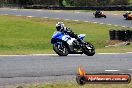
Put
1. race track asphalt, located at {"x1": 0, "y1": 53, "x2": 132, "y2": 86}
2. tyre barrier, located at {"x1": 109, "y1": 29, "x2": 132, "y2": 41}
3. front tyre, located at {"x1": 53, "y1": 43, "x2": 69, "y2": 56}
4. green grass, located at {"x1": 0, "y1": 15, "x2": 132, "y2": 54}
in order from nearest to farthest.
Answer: race track asphalt, located at {"x1": 0, "y1": 53, "x2": 132, "y2": 86} → front tyre, located at {"x1": 53, "y1": 43, "x2": 69, "y2": 56} → tyre barrier, located at {"x1": 109, "y1": 29, "x2": 132, "y2": 41} → green grass, located at {"x1": 0, "y1": 15, "x2": 132, "y2": 54}

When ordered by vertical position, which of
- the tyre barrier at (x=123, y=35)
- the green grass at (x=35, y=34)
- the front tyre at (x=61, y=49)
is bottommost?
the green grass at (x=35, y=34)

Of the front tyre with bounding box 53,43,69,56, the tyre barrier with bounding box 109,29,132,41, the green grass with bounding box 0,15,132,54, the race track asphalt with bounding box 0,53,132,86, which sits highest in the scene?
the race track asphalt with bounding box 0,53,132,86

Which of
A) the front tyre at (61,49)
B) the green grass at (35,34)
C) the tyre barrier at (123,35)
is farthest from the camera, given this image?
the green grass at (35,34)

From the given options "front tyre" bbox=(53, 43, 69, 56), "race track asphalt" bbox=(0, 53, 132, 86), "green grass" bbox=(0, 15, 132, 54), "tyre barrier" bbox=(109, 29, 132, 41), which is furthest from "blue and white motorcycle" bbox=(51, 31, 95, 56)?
"tyre barrier" bbox=(109, 29, 132, 41)

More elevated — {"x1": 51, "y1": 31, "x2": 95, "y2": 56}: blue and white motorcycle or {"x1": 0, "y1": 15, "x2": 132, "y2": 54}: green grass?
{"x1": 51, "y1": 31, "x2": 95, "y2": 56}: blue and white motorcycle

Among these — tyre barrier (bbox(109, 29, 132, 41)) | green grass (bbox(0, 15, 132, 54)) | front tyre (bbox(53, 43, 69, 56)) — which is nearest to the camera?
front tyre (bbox(53, 43, 69, 56))

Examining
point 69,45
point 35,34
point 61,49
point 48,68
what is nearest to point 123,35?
point 35,34

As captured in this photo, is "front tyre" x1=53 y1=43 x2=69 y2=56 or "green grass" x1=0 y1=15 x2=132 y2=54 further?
"green grass" x1=0 y1=15 x2=132 y2=54

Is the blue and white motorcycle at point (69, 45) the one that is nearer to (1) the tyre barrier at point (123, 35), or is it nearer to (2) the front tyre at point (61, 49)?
(2) the front tyre at point (61, 49)

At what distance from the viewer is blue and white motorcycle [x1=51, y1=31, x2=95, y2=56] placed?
16203mm

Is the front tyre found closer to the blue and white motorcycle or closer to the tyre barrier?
the blue and white motorcycle

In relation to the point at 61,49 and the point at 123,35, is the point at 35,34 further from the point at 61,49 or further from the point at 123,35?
the point at 61,49

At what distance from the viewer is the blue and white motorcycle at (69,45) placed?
53.2ft

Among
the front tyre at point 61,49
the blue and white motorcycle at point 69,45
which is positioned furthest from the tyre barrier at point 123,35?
the front tyre at point 61,49
